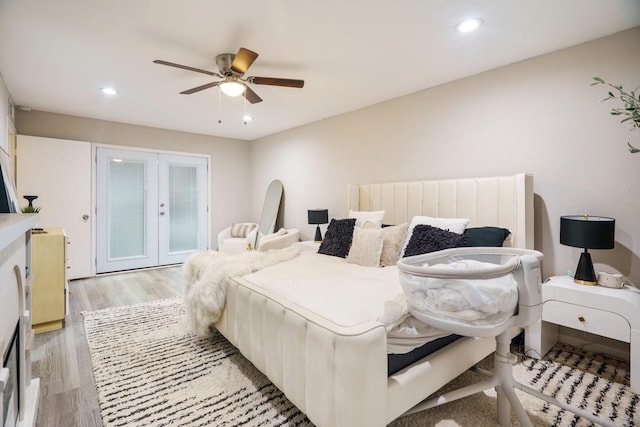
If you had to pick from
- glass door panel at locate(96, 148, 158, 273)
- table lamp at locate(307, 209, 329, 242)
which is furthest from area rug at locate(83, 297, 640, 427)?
glass door panel at locate(96, 148, 158, 273)

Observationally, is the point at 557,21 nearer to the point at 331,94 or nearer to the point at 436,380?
the point at 331,94

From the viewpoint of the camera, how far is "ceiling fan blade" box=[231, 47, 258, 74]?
85.3 inches

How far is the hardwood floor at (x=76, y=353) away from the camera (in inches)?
68.6

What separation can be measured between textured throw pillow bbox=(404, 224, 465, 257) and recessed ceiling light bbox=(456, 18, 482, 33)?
1.53 metres

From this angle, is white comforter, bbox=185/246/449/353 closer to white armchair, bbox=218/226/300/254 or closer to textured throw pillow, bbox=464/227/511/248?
textured throw pillow, bbox=464/227/511/248

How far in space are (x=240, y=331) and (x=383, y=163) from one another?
266cm

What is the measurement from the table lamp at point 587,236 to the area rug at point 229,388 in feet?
2.20

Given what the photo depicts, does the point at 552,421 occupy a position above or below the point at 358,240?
below

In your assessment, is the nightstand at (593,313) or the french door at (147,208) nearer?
the nightstand at (593,313)

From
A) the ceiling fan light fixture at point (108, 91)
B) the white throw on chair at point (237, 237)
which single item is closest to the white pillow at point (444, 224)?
the white throw on chair at point (237, 237)

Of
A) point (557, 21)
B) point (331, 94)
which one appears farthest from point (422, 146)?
point (557, 21)

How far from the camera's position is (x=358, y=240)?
9.29 ft

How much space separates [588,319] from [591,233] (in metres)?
0.60

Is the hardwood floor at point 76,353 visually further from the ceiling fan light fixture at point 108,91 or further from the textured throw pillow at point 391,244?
the ceiling fan light fixture at point 108,91
